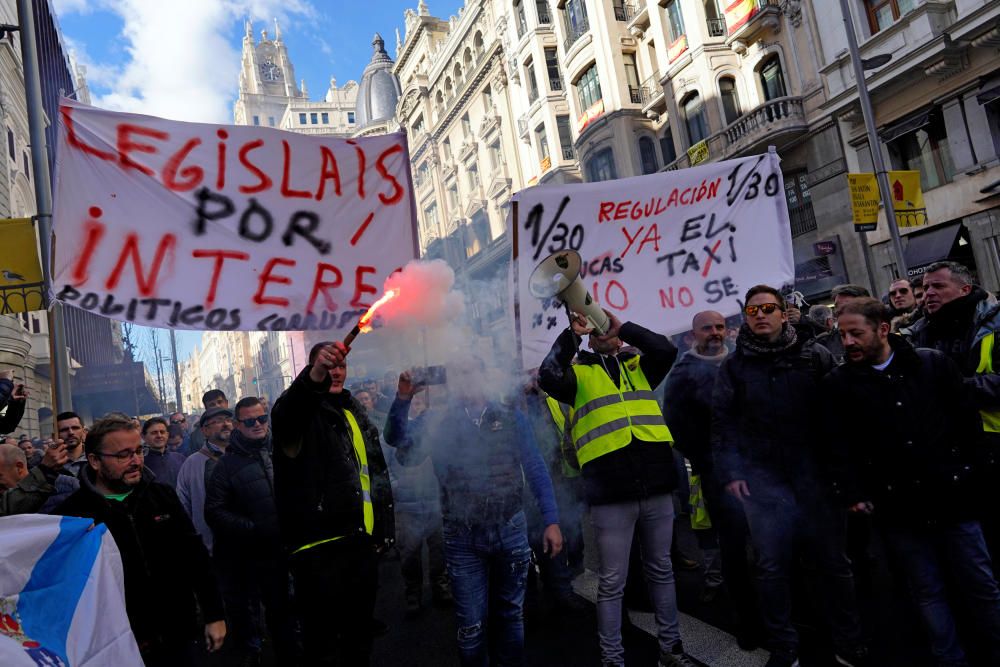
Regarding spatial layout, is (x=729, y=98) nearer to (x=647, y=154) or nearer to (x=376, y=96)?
(x=647, y=154)

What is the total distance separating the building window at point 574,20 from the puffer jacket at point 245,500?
26.3m

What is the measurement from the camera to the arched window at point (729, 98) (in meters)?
21.0

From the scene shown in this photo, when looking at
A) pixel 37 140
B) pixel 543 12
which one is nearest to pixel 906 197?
pixel 37 140

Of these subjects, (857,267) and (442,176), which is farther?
(442,176)

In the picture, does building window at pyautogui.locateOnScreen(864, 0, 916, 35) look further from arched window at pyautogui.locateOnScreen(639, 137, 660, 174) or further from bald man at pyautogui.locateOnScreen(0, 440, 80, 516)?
bald man at pyautogui.locateOnScreen(0, 440, 80, 516)

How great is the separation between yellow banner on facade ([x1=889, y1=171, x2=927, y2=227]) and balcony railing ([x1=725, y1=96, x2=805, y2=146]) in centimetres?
618

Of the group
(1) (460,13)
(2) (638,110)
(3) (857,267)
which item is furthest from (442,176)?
(3) (857,267)

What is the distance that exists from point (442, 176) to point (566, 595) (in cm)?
4174

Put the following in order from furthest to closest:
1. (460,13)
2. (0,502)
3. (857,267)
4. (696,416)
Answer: (460,13)
(857,267)
(696,416)
(0,502)

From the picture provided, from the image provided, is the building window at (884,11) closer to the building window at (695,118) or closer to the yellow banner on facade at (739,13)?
the yellow banner on facade at (739,13)

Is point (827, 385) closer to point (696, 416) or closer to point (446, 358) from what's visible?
point (696, 416)

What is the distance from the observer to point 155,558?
118 inches

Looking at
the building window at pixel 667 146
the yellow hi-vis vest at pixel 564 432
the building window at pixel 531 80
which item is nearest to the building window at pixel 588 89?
the building window at pixel 667 146

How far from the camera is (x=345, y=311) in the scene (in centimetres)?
388
